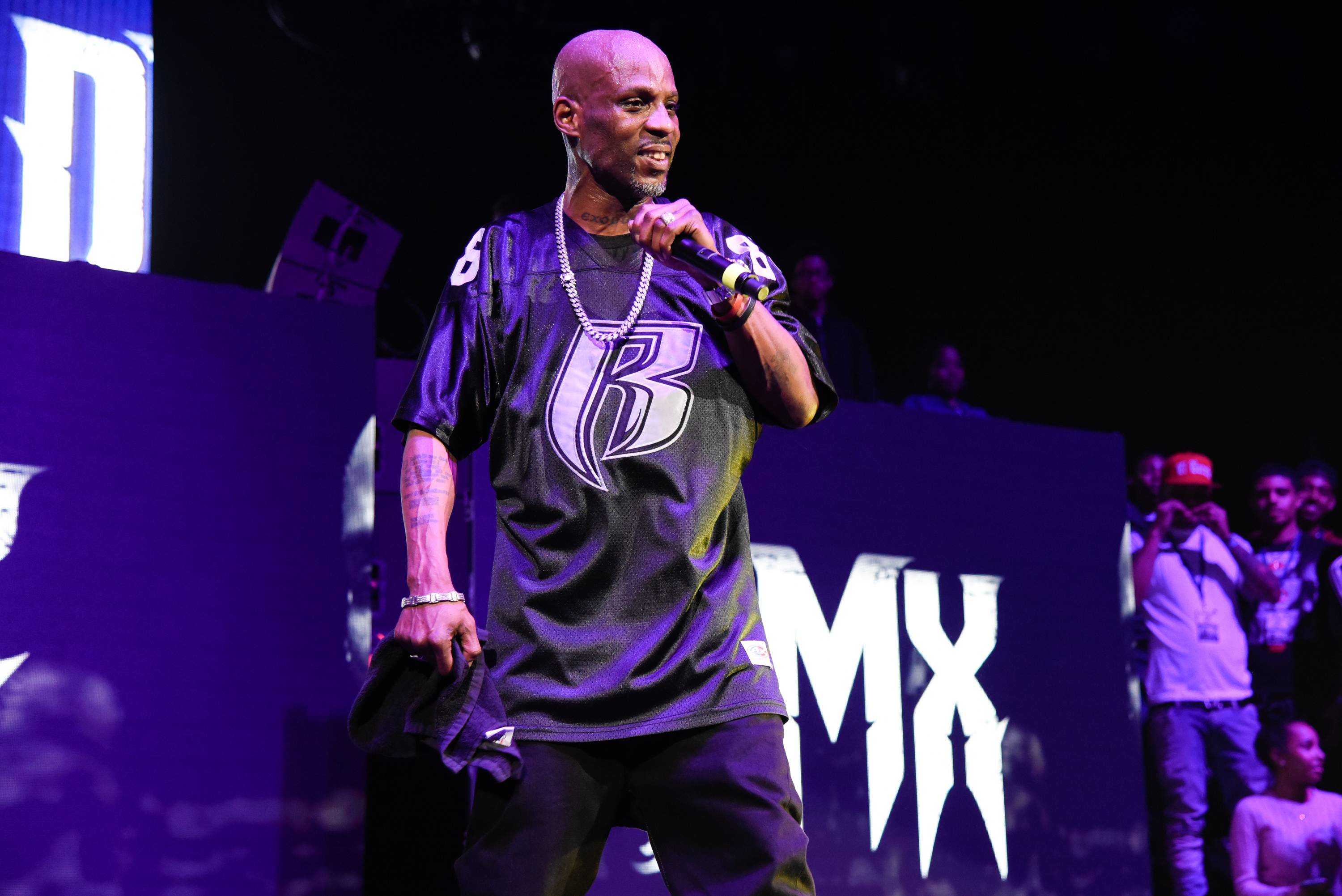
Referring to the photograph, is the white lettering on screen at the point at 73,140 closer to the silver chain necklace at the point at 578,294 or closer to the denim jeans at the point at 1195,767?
the silver chain necklace at the point at 578,294

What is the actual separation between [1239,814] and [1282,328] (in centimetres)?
375

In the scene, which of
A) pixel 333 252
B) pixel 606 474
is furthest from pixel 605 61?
pixel 333 252

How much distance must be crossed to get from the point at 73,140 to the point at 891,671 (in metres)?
3.59

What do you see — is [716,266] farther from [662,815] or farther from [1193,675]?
[1193,675]

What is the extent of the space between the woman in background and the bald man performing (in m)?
3.89

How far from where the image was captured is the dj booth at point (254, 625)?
2758mm

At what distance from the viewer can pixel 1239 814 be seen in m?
4.95

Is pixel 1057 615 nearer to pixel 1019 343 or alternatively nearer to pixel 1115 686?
pixel 1115 686

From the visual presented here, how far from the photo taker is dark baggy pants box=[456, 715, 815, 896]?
1.59 meters

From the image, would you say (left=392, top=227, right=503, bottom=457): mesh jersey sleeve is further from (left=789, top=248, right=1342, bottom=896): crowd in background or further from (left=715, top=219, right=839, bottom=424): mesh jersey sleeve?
(left=789, top=248, right=1342, bottom=896): crowd in background

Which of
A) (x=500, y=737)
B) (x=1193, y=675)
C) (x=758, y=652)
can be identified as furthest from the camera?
(x=1193, y=675)

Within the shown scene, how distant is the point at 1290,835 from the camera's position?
495 centimetres

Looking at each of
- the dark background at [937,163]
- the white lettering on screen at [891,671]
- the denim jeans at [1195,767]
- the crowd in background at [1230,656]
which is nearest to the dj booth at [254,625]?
the white lettering on screen at [891,671]

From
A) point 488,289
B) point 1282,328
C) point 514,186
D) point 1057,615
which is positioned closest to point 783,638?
point 1057,615
